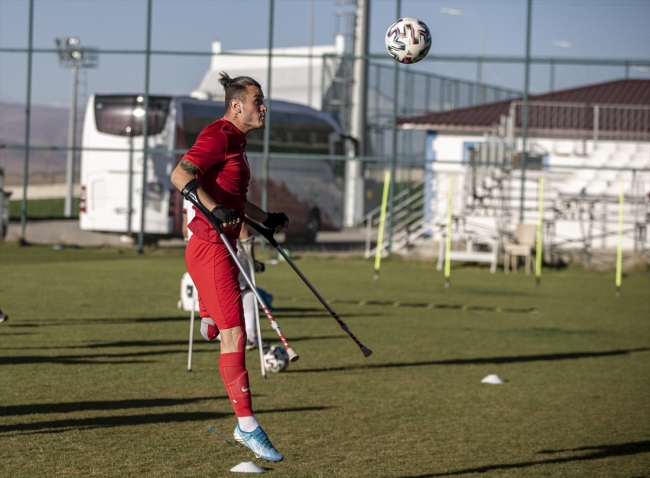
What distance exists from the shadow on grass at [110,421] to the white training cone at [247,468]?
4.43 ft

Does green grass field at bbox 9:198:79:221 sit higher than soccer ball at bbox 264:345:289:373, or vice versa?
green grass field at bbox 9:198:79:221

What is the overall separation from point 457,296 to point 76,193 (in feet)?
124

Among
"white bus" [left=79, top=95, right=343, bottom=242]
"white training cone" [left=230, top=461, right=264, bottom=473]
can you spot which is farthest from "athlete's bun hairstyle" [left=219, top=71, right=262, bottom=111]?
"white bus" [left=79, top=95, right=343, bottom=242]

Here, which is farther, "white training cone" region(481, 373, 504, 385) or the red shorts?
"white training cone" region(481, 373, 504, 385)

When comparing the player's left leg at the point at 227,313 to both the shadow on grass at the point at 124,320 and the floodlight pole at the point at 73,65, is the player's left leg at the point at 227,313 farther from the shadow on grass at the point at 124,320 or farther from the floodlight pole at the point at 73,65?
the floodlight pole at the point at 73,65

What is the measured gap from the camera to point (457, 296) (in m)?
17.0

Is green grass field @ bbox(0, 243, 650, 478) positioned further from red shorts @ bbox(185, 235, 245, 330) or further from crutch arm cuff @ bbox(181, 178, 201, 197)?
crutch arm cuff @ bbox(181, 178, 201, 197)

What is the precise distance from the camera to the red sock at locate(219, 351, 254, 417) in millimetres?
5762

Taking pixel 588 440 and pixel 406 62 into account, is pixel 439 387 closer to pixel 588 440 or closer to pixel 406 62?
pixel 588 440

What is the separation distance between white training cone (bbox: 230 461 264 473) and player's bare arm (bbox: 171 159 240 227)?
1.43 metres

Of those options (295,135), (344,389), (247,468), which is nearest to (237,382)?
(247,468)

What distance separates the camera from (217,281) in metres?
5.83

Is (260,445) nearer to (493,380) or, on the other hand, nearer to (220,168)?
(220,168)

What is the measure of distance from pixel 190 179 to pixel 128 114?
66.9 ft
